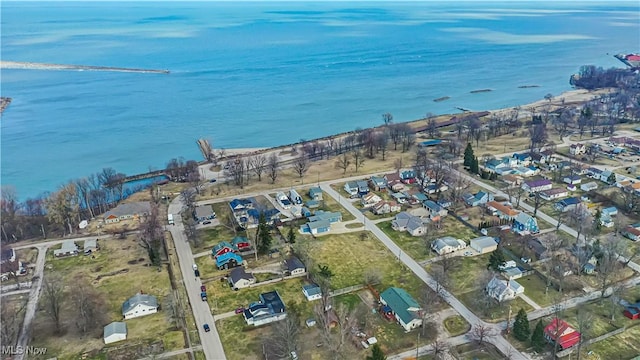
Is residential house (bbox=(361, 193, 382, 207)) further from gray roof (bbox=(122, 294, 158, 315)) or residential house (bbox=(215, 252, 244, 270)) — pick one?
gray roof (bbox=(122, 294, 158, 315))

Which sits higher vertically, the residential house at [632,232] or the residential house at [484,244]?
the residential house at [484,244]

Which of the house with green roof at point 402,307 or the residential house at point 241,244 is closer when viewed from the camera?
the house with green roof at point 402,307

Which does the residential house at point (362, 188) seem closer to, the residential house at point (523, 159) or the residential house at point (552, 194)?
the residential house at point (552, 194)

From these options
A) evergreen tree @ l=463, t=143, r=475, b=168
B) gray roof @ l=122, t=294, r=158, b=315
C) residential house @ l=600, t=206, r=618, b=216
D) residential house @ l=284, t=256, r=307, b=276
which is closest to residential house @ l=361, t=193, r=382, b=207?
residential house @ l=284, t=256, r=307, b=276

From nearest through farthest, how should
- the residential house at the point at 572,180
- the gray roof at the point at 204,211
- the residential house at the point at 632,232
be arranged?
the residential house at the point at 632,232 < the gray roof at the point at 204,211 < the residential house at the point at 572,180

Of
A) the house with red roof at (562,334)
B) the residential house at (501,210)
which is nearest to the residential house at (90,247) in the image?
the house with red roof at (562,334)

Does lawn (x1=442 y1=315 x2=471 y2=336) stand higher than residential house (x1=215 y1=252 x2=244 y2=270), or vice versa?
residential house (x1=215 y1=252 x2=244 y2=270)

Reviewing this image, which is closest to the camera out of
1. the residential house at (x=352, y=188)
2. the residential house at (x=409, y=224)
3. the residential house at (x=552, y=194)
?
the residential house at (x=409, y=224)

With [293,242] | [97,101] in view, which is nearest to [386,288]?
[293,242]
